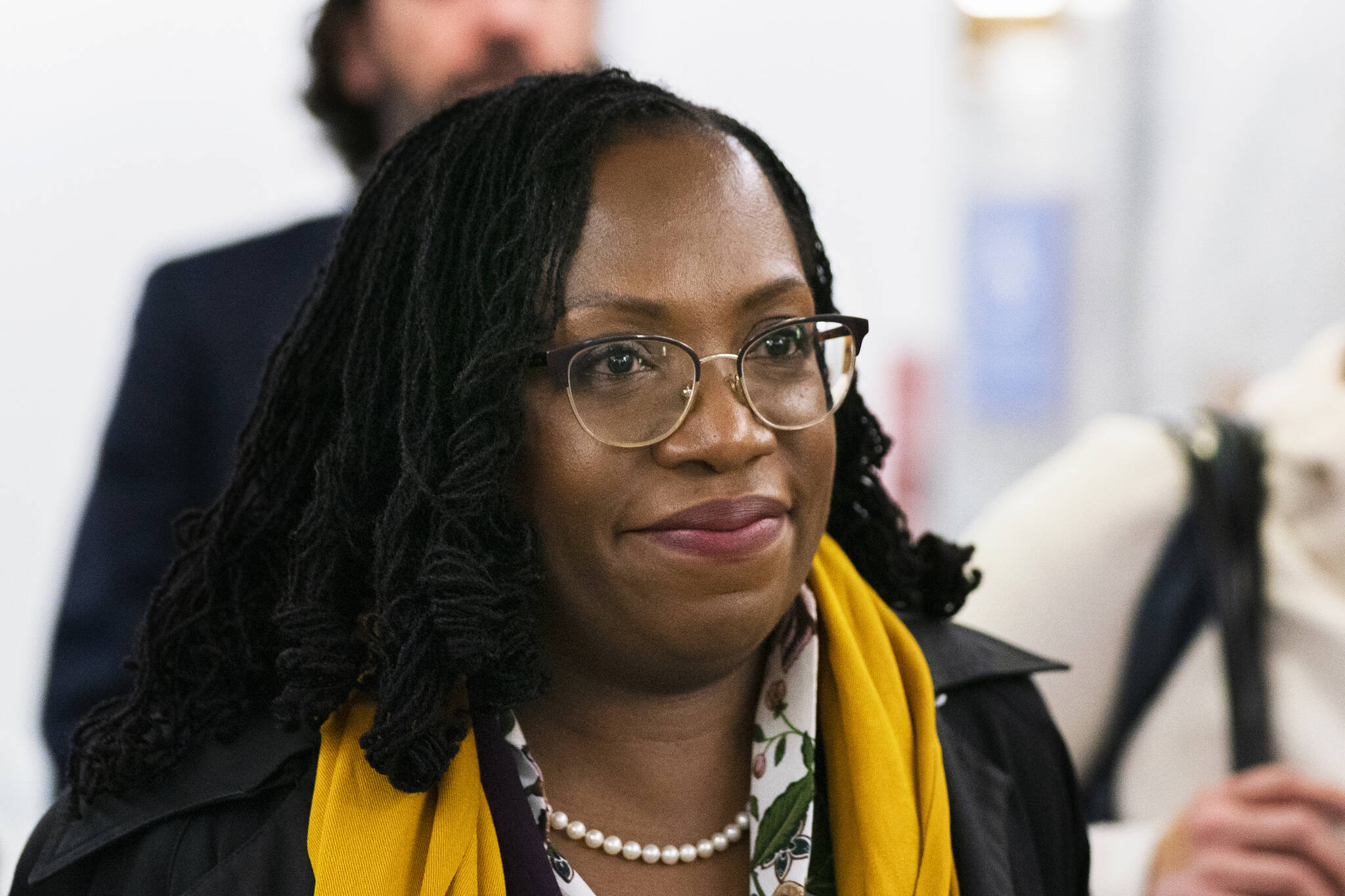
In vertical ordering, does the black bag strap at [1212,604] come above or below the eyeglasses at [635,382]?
below

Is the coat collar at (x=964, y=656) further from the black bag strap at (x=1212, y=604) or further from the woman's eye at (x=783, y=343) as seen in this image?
the woman's eye at (x=783, y=343)

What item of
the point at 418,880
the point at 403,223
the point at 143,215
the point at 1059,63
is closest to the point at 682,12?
the point at 1059,63

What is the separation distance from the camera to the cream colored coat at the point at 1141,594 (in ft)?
6.11

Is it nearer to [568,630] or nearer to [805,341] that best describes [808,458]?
[805,341]

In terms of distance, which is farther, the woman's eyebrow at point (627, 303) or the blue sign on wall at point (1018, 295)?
the blue sign on wall at point (1018, 295)

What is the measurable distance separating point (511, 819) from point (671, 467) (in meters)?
0.40

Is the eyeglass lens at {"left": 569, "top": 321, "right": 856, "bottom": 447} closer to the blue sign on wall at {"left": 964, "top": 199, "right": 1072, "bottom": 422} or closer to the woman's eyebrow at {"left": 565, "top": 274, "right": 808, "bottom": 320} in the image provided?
the woman's eyebrow at {"left": 565, "top": 274, "right": 808, "bottom": 320}

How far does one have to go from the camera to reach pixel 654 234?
1.25m

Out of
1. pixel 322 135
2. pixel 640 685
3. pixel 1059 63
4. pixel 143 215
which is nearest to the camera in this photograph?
pixel 640 685

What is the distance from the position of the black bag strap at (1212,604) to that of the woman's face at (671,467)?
0.82m

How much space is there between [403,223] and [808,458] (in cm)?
50

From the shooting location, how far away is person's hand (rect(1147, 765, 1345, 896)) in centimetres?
156

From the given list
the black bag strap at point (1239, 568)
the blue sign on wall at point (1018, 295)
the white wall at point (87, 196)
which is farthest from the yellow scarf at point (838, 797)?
the blue sign on wall at point (1018, 295)

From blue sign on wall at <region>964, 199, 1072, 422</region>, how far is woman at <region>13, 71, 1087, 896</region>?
3968mm
